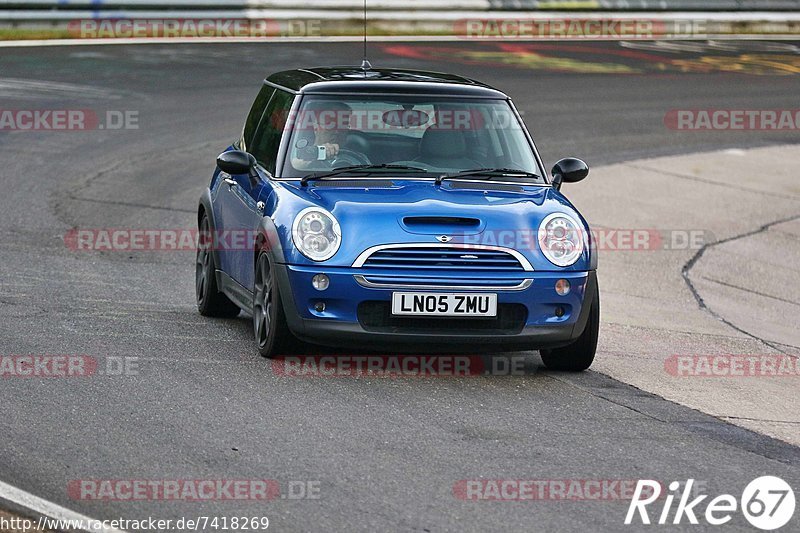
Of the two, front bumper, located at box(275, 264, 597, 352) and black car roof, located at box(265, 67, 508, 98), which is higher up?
black car roof, located at box(265, 67, 508, 98)

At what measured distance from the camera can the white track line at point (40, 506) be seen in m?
5.32

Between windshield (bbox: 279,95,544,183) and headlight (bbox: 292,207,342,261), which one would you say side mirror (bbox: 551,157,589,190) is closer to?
windshield (bbox: 279,95,544,183)

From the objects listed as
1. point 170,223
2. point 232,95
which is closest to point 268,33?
point 232,95

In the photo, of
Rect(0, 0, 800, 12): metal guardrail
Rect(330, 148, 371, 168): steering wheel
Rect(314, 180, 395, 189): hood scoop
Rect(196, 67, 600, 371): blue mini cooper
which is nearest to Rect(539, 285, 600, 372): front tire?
Rect(196, 67, 600, 371): blue mini cooper

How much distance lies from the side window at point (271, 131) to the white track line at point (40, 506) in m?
3.41

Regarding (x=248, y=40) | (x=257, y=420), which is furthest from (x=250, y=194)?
(x=248, y=40)

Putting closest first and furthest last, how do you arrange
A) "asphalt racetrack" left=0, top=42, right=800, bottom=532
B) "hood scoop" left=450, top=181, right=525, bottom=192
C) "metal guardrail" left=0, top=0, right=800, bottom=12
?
"asphalt racetrack" left=0, top=42, right=800, bottom=532 < "hood scoop" left=450, top=181, right=525, bottom=192 < "metal guardrail" left=0, top=0, right=800, bottom=12

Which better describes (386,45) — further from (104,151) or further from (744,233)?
(744,233)

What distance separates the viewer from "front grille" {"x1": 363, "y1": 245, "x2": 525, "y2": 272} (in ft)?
25.1

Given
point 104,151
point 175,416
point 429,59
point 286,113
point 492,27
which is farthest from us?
point 492,27

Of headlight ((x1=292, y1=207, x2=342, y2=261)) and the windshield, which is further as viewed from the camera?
the windshield

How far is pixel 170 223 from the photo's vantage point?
13.8 m

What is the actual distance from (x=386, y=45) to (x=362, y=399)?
19010mm

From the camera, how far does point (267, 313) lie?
816 centimetres
